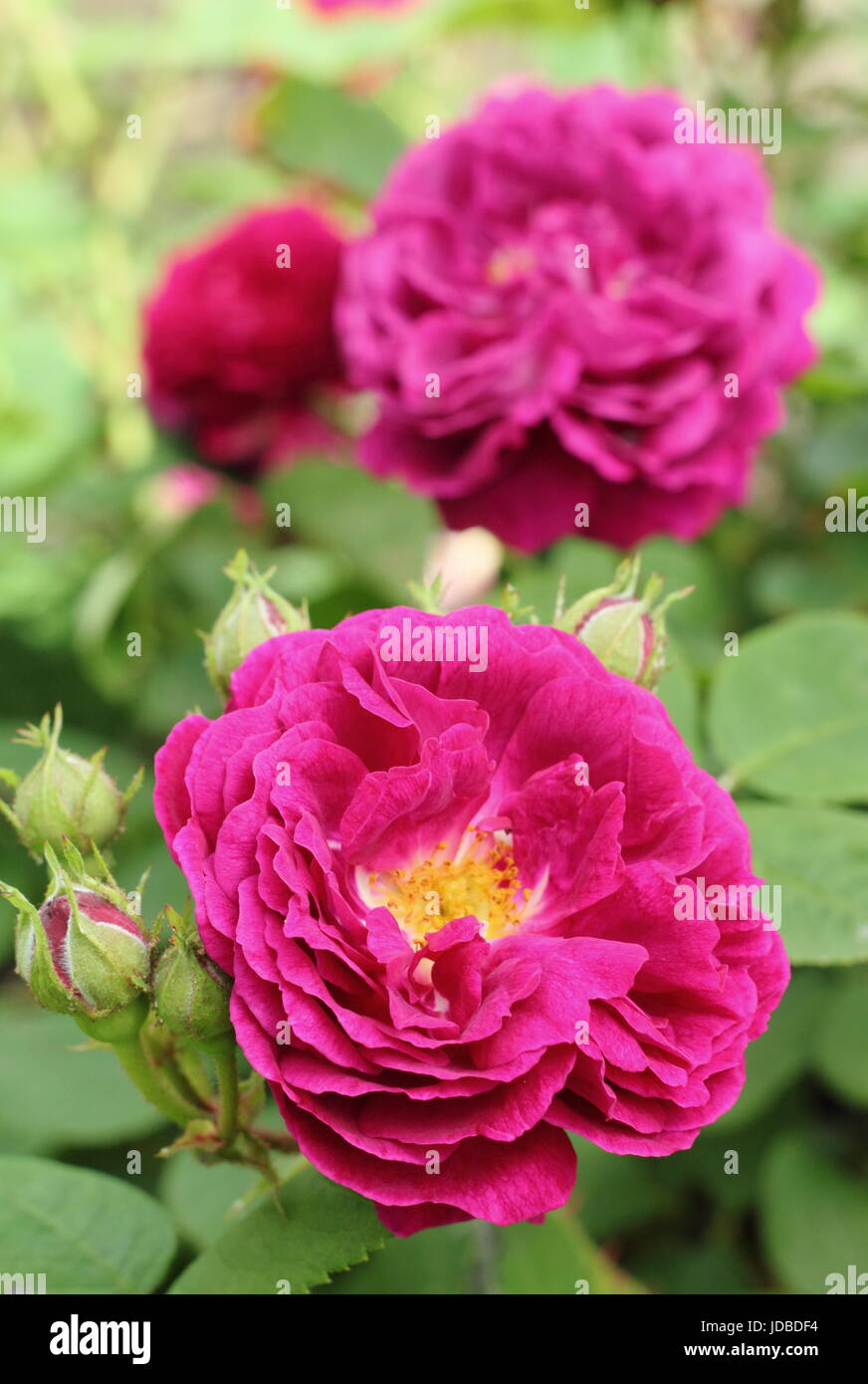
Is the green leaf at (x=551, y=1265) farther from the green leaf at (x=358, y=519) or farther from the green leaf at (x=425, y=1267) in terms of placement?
the green leaf at (x=358, y=519)

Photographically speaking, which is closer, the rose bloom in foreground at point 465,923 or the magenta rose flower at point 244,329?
the rose bloom in foreground at point 465,923

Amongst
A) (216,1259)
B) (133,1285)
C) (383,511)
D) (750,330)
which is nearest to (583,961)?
(216,1259)

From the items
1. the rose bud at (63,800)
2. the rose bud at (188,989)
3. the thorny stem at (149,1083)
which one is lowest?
the thorny stem at (149,1083)

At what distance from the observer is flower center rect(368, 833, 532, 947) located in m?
0.70

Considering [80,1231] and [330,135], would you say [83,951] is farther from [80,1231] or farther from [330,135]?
[330,135]

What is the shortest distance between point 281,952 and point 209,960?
6 cm

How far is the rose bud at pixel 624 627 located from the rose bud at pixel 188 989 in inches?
10.7

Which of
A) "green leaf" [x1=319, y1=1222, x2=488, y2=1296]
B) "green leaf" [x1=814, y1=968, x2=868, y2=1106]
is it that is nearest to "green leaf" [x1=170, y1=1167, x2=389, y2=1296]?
"green leaf" [x1=319, y1=1222, x2=488, y2=1296]

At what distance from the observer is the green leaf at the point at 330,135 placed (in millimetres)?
1530

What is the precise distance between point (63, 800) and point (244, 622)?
0.14 m

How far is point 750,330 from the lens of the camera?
108cm

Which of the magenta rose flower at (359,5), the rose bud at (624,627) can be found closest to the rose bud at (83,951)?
the rose bud at (624,627)

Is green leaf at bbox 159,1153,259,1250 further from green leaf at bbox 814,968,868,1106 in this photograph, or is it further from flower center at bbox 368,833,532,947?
green leaf at bbox 814,968,868,1106

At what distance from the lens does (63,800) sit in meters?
0.69
